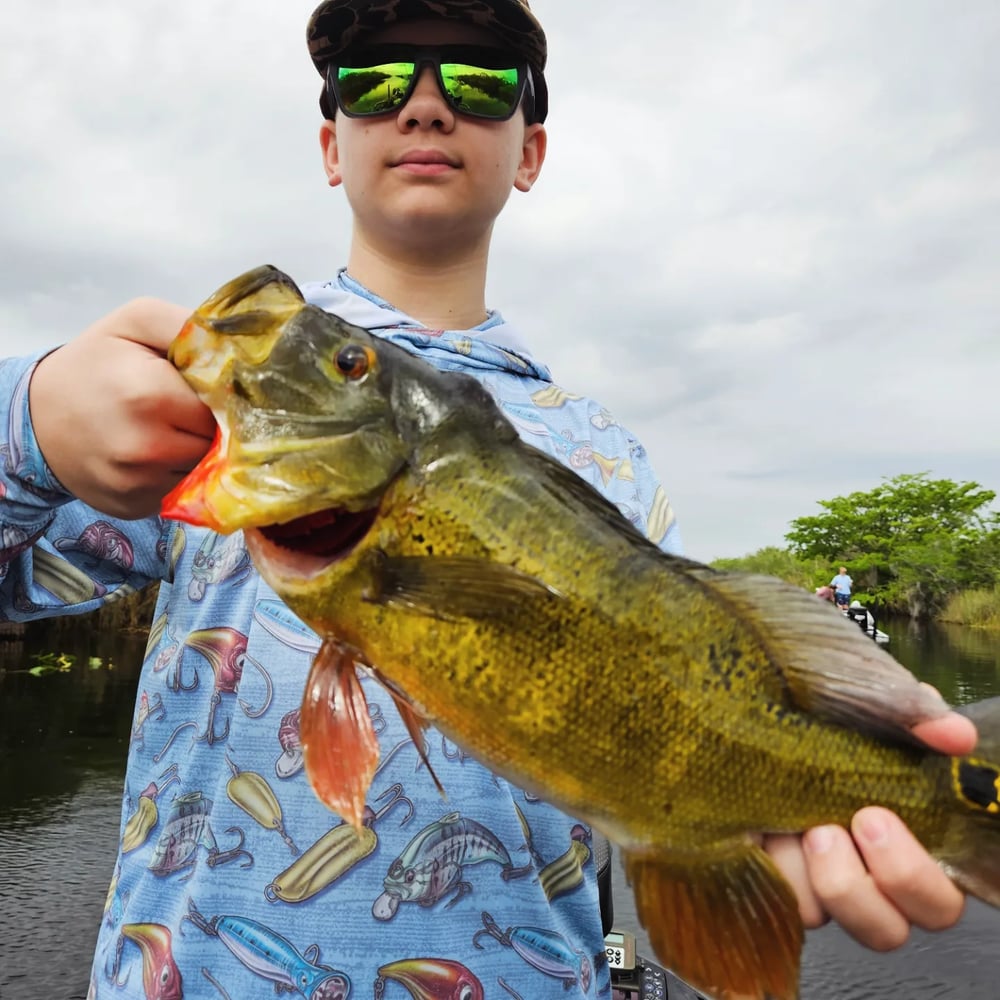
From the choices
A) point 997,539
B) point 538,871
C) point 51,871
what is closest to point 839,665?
point 538,871

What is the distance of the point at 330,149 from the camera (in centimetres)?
308

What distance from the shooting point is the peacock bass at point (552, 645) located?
1.54 m

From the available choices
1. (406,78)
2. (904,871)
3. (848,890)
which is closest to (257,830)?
(848,890)

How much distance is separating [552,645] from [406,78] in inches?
80.0

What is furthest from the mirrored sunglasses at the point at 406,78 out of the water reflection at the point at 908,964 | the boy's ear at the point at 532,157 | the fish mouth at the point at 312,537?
the water reflection at the point at 908,964

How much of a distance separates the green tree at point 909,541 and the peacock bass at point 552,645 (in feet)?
168

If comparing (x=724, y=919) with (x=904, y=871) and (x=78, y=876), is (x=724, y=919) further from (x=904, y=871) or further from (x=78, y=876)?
(x=78, y=876)

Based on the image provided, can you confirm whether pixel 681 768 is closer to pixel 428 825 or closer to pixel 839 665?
pixel 839 665

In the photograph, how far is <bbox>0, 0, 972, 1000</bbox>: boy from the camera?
1.60m

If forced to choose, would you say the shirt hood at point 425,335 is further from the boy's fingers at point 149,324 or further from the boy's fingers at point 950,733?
the boy's fingers at point 950,733

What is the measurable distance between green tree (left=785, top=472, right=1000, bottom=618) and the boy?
5114cm

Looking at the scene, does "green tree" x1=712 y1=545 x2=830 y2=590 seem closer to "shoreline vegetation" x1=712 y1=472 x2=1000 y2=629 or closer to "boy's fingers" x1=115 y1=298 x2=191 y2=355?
"shoreline vegetation" x1=712 y1=472 x2=1000 y2=629

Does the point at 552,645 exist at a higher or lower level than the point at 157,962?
higher

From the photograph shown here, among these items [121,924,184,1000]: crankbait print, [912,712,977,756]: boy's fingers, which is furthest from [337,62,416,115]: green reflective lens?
[121,924,184,1000]: crankbait print
